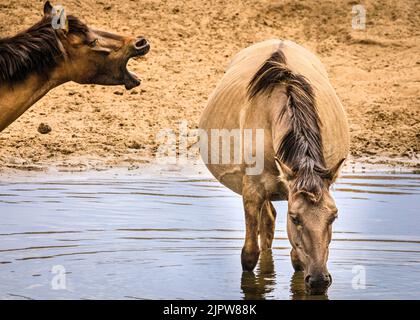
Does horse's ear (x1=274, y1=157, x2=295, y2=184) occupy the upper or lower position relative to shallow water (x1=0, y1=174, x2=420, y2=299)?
upper

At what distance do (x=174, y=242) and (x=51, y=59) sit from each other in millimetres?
2759

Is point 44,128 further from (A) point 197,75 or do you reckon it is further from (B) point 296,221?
(B) point 296,221

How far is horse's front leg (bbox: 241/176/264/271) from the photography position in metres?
7.96

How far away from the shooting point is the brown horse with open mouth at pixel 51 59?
702cm

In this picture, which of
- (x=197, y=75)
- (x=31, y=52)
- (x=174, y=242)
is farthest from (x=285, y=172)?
(x=197, y=75)

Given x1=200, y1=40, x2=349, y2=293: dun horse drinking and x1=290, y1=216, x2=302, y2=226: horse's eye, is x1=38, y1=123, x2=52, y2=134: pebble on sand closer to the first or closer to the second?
x1=200, y1=40, x2=349, y2=293: dun horse drinking

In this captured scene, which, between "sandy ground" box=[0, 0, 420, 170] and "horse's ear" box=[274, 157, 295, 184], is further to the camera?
"sandy ground" box=[0, 0, 420, 170]

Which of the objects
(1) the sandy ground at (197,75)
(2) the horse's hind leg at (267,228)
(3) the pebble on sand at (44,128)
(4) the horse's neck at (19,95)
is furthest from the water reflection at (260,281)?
(3) the pebble on sand at (44,128)

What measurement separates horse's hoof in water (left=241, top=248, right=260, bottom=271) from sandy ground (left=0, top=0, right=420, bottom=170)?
17.5ft

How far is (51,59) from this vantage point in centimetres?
714

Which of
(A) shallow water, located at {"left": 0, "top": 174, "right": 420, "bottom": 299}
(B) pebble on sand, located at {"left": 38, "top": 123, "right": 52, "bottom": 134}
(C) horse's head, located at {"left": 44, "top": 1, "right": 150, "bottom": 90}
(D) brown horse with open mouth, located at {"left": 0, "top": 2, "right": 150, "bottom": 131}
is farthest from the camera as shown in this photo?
(B) pebble on sand, located at {"left": 38, "top": 123, "right": 52, "bottom": 134}

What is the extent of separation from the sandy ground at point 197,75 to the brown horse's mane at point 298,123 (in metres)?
5.56

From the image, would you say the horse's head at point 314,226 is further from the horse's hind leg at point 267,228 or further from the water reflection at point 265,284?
the horse's hind leg at point 267,228

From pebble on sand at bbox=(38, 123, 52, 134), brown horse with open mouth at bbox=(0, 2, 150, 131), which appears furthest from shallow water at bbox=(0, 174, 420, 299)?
pebble on sand at bbox=(38, 123, 52, 134)
